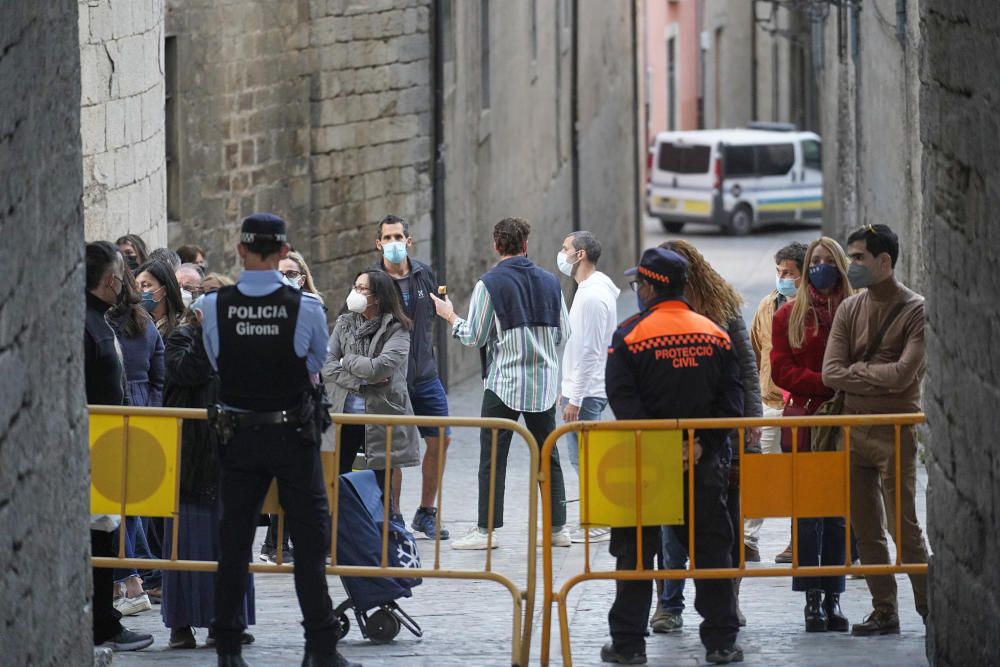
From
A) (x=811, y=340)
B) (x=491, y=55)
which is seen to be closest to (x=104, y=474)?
(x=811, y=340)

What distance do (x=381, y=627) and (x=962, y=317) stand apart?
2992mm

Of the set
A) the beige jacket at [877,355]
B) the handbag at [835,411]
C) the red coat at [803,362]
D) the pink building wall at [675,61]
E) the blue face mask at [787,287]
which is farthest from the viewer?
the pink building wall at [675,61]

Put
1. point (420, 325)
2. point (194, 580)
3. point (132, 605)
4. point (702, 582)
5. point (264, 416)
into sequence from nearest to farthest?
point (264, 416)
point (702, 582)
point (194, 580)
point (132, 605)
point (420, 325)

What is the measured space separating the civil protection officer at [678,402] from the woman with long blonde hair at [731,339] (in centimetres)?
41

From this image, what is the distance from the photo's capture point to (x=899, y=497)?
7.62 metres

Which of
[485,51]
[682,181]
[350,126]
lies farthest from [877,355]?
[682,181]

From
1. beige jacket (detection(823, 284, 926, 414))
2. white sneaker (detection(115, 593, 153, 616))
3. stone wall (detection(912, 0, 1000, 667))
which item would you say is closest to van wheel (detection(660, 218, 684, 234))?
white sneaker (detection(115, 593, 153, 616))

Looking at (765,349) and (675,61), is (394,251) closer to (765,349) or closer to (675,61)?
(765,349)

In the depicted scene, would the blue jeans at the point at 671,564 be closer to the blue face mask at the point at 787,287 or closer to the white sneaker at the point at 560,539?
the blue face mask at the point at 787,287

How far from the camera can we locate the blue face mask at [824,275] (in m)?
8.38

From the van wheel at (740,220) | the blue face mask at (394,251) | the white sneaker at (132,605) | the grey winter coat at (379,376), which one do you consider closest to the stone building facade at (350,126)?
the blue face mask at (394,251)

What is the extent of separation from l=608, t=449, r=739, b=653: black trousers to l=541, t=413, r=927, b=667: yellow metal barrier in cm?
6

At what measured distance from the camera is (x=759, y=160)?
117 ft

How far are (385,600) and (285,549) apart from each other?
7.54 ft
